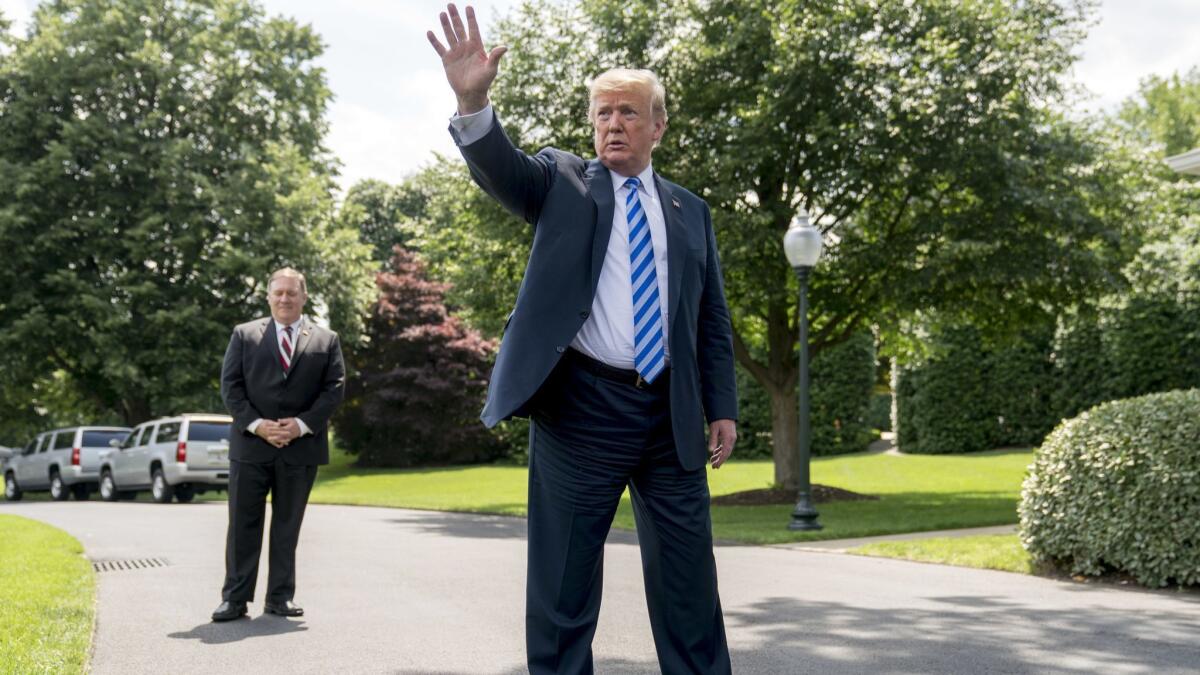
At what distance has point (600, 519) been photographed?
355 cm

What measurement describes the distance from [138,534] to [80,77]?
18240 millimetres

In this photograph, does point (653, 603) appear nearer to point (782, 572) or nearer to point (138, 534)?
point (782, 572)

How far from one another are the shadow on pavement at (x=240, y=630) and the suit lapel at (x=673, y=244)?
3.42 meters

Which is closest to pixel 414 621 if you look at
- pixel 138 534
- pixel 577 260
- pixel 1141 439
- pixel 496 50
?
pixel 577 260

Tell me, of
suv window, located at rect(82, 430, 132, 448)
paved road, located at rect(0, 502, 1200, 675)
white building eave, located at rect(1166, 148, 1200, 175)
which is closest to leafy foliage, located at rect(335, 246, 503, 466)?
suv window, located at rect(82, 430, 132, 448)

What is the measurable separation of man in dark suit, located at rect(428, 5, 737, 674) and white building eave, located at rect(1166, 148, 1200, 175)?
1107 centimetres

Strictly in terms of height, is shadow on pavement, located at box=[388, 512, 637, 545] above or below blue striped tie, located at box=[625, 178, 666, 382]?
below

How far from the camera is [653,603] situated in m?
3.65

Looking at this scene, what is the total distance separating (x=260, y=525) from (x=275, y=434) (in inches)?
22.1

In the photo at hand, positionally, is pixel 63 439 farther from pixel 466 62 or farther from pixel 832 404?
pixel 466 62

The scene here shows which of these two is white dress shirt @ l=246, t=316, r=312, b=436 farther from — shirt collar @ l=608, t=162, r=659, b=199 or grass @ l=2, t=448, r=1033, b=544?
grass @ l=2, t=448, r=1033, b=544

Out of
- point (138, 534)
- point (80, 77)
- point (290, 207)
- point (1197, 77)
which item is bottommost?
point (138, 534)

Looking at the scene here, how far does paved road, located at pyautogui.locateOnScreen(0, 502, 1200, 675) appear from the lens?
17.0 feet

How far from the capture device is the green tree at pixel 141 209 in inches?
1029
